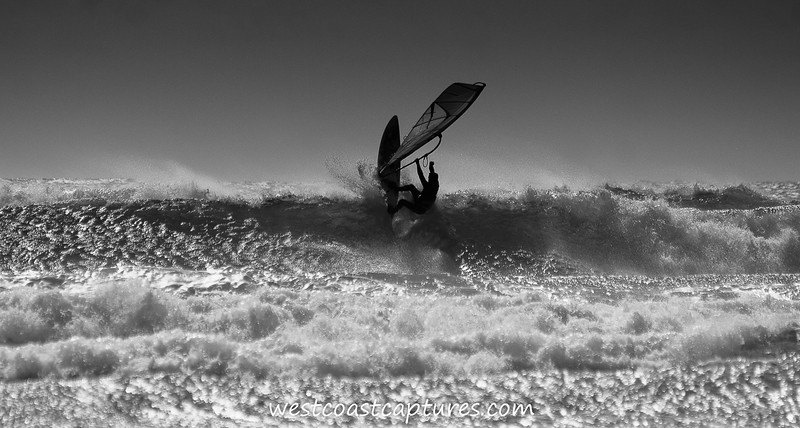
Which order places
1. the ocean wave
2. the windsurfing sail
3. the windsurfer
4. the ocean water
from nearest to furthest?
the ocean water, the ocean wave, the windsurfing sail, the windsurfer

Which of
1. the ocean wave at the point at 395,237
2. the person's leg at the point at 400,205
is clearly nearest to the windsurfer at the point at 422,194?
the person's leg at the point at 400,205

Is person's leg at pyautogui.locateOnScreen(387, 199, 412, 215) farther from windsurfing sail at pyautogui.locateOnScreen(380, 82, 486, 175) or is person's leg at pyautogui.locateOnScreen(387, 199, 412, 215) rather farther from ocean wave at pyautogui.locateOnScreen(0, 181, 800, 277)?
windsurfing sail at pyautogui.locateOnScreen(380, 82, 486, 175)

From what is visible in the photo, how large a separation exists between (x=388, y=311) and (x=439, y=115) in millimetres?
4575

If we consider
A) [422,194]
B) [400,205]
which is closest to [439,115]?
[422,194]

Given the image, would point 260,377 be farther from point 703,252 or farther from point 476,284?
point 703,252

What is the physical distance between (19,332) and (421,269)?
4.83 metres

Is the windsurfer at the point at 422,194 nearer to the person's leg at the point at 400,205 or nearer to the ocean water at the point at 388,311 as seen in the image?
the person's leg at the point at 400,205

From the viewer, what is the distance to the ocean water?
14.1ft

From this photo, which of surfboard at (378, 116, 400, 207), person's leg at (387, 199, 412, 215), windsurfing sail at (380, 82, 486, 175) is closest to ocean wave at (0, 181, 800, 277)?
person's leg at (387, 199, 412, 215)

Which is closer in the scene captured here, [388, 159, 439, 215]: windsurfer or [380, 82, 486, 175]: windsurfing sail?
[380, 82, 486, 175]: windsurfing sail

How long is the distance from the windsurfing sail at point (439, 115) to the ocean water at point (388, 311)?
130 cm

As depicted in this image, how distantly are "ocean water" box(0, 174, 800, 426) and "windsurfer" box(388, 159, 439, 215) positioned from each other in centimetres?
30

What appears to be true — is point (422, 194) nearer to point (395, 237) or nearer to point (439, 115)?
point (395, 237)

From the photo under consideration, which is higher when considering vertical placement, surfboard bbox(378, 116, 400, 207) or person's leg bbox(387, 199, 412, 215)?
surfboard bbox(378, 116, 400, 207)
